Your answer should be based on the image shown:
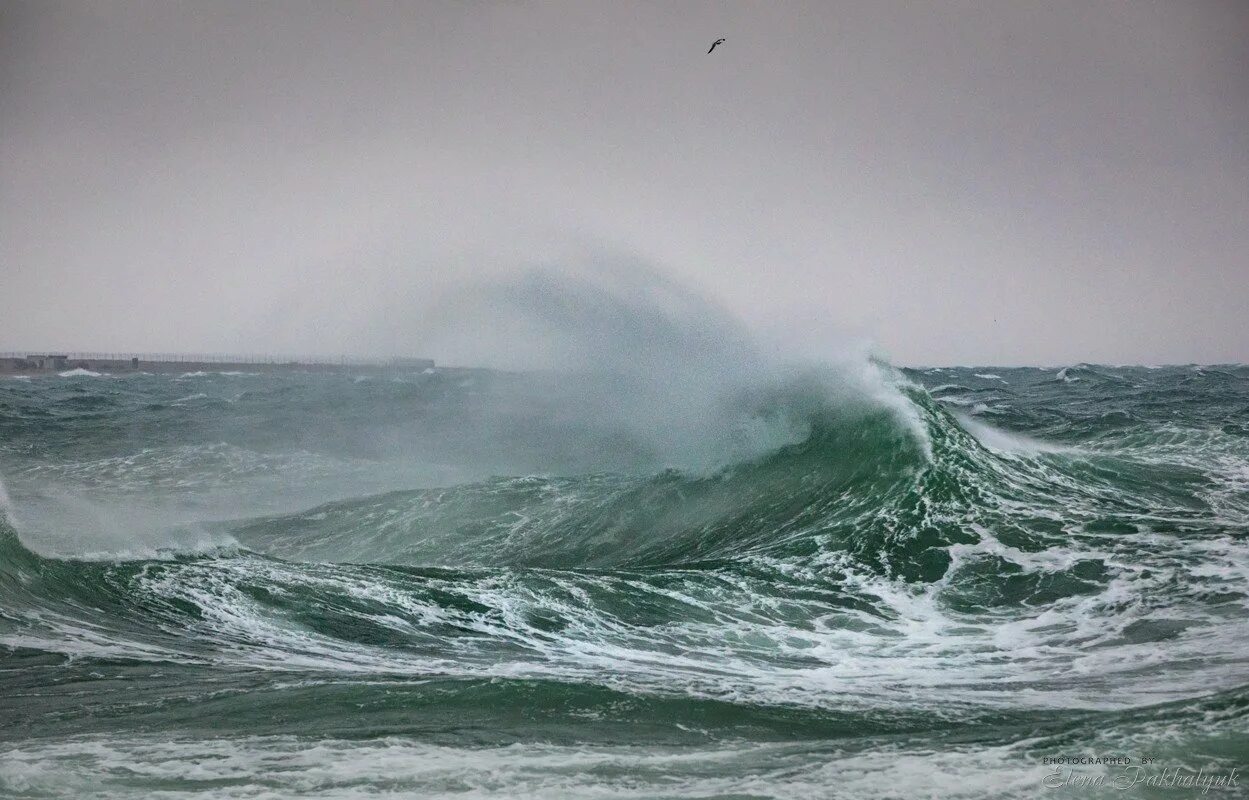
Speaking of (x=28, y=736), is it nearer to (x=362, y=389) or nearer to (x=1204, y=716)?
(x=1204, y=716)

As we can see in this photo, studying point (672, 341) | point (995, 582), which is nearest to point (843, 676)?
point (995, 582)

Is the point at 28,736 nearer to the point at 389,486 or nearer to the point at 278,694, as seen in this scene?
the point at 278,694

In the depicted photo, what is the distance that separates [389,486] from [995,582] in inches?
577

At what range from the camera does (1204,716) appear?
6.17m

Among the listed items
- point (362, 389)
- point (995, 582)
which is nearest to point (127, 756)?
point (995, 582)

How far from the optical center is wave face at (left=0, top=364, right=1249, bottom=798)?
19.2 feet

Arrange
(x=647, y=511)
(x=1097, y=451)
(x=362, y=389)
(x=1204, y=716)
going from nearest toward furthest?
1. (x=1204, y=716)
2. (x=647, y=511)
3. (x=1097, y=451)
4. (x=362, y=389)

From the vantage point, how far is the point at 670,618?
994 cm

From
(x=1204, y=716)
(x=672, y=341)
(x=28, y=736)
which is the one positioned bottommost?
(x=28, y=736)

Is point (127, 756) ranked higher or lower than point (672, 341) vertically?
lower

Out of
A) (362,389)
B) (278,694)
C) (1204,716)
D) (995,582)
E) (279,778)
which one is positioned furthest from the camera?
(362,389)

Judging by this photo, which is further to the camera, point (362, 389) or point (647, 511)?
point (362, 389)

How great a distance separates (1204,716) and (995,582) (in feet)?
15.6

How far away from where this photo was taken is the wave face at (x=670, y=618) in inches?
231
